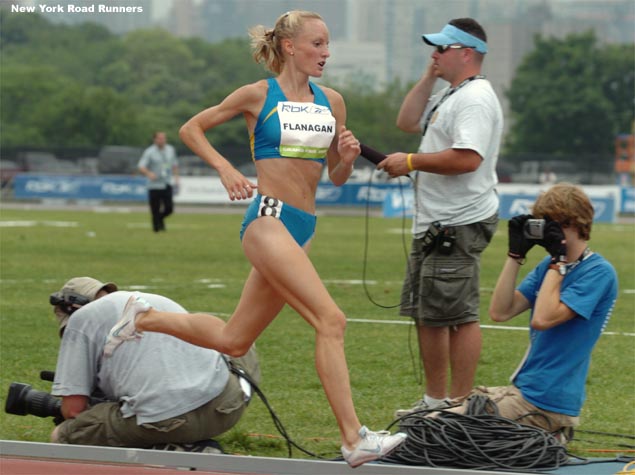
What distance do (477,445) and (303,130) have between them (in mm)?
1754

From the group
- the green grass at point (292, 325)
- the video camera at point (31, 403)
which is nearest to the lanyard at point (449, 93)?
the green grass at point (292, 325)

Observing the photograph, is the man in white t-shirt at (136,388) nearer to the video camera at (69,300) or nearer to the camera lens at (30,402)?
the video camera at (69,300)

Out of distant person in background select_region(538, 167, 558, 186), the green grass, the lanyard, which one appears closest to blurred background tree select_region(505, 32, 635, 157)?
distant person in background select_region(538, 167, 558, 186)

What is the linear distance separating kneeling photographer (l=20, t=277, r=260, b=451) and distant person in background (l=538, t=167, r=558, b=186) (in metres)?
45.3

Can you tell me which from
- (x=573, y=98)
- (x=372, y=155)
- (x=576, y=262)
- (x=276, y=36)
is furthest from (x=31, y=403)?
(x=573, y=98)

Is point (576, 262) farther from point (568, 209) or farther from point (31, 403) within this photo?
point (31, 403)

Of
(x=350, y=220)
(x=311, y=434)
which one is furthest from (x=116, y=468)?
(x=350, y=220)

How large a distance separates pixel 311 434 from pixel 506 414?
1191mm

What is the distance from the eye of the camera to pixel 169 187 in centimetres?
2536

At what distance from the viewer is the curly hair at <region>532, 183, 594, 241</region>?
21.9 ft

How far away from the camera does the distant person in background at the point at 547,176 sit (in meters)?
51.7

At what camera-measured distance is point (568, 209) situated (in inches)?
263

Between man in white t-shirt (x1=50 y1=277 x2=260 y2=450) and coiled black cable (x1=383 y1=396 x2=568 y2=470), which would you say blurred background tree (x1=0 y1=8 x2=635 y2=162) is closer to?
coiled black cable (x1=383 y1=396 x2=568 y2=470)

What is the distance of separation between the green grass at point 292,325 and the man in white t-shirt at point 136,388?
1.57 ft
